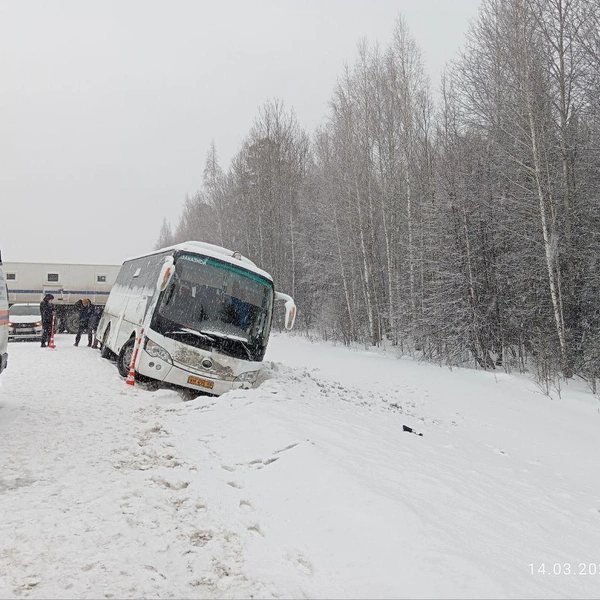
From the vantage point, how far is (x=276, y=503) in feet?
12.7

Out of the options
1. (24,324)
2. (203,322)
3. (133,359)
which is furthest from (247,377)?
(24,324)

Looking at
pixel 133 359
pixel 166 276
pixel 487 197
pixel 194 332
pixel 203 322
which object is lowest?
pixel 133 359

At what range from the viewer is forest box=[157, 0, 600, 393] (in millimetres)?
16125

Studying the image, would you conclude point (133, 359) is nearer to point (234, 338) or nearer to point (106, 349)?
point (234, 338)

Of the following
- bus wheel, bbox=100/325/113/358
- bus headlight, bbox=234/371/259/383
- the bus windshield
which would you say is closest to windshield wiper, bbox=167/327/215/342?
the bus windshield

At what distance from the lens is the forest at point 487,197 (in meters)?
16.1

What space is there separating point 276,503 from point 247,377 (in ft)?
18.1

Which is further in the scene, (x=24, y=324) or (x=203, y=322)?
(x=24, y=324)

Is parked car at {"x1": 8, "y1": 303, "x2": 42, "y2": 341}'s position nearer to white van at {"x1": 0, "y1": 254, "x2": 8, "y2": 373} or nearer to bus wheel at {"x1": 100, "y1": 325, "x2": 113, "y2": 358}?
bus wheel at {"x1": 100, "y1": 325, "x2": 113, "y2": 358}

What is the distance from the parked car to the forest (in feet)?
49.5

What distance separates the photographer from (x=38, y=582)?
104 inches

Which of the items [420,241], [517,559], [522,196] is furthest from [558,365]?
[517,559]

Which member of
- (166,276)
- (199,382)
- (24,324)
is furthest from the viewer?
(24,324)

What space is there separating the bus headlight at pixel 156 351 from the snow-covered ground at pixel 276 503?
90 cm
